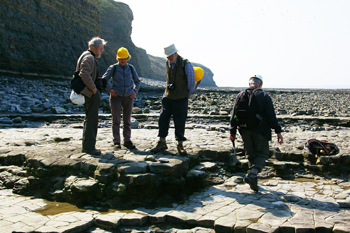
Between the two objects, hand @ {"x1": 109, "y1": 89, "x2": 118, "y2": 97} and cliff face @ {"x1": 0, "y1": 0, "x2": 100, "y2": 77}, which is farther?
cliff face @ {"x1": 0, "y1": 0, "x2": 100, "y2": 77}

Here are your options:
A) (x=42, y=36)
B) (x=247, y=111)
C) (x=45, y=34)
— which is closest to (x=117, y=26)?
(x=45, y=34)

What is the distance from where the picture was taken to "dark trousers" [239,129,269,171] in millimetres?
4410

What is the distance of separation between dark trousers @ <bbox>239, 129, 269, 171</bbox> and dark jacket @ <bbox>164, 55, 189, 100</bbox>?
1234 mm

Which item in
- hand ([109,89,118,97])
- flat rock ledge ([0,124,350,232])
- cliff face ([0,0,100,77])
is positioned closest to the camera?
flat rock ledge ([0,124,350,232])

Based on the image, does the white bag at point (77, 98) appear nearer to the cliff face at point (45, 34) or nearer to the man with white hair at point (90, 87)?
the man with white hair at point (90, 87)

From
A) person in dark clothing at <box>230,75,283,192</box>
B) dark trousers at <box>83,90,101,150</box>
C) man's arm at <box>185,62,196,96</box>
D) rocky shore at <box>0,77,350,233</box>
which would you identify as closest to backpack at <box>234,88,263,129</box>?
person in dark clothing at <box>230,75,283,192</box>

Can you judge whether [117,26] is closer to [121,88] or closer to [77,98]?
[121,88]

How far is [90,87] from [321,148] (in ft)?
15.9

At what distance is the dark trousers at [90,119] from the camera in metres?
5.00

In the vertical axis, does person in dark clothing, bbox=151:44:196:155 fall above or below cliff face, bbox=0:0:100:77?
below

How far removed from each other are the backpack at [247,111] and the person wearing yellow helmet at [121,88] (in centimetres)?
213

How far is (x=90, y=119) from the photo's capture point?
5039 mm

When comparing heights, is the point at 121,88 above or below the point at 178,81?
below

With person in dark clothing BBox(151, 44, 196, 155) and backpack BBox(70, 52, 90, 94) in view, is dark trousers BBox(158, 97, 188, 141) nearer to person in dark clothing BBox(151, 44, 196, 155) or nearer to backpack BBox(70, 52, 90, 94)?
person in dark clothing BBox(151, 44, 196, 155)
